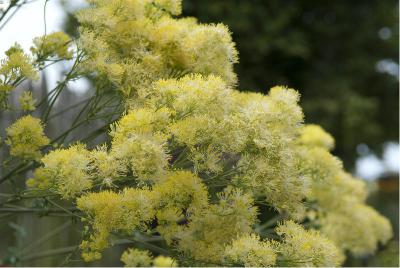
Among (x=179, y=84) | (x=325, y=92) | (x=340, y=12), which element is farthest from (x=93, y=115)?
(x=340, y=12)

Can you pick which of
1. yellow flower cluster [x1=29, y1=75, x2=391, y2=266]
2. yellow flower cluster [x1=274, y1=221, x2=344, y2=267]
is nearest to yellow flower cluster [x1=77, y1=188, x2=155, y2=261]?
yellow flower cluster [x1=29, y1=75, x2=391, y2=266]

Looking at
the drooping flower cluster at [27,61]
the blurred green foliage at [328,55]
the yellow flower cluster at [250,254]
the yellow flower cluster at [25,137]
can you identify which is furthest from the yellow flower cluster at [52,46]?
the blurred green foliage at [328,55]

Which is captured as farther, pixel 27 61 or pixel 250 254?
pixel 27 61

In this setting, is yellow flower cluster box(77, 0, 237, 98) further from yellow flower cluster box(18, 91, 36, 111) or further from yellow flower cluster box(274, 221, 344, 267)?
yellow flower cluster box(274, 221, 344, 267)

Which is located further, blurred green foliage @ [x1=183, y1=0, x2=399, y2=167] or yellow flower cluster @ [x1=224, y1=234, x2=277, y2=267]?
blurred green foliage @ [x1=183, y1=0, x2=399, y2=167]

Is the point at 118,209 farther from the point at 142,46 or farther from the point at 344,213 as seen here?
the point at 344,213

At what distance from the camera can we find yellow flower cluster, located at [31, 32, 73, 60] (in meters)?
1.59

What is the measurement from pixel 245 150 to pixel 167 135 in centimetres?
19

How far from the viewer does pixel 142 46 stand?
156cm

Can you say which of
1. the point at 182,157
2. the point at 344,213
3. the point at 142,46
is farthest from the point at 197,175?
the point at 344,213

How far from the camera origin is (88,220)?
131 cm

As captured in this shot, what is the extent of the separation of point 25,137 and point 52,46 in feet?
1.09

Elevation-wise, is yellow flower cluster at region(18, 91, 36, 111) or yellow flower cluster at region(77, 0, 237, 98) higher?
yellow flower cluster at region(77, 0, 237, 98)

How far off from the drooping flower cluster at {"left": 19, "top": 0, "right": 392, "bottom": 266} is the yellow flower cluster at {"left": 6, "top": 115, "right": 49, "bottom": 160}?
2.6 inches
